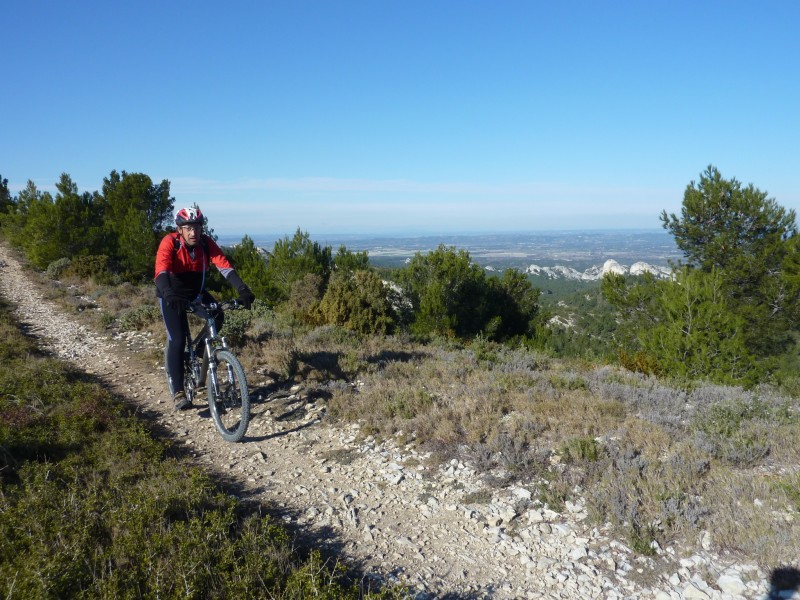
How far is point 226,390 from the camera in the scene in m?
5.32

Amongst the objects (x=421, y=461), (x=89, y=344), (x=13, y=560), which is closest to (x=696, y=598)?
(x=421, y=461)

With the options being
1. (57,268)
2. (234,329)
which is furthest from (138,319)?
(57,268)

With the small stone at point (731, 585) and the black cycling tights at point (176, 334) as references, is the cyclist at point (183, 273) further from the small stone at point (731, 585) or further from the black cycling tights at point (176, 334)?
the small stone at point (731, 585)

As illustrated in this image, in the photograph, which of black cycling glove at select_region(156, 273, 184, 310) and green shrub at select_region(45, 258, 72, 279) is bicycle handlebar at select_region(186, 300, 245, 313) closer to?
black cycling glove at select_region(156, 273, 184, 310)

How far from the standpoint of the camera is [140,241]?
22.7 m

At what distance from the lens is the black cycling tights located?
5.46 metres

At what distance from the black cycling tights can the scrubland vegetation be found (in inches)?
60.5

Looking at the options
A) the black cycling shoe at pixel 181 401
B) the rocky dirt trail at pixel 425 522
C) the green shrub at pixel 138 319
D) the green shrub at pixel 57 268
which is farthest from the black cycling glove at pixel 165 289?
the green shrub at pixel 57 268

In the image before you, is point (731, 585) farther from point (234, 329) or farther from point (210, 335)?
point (234, 329)

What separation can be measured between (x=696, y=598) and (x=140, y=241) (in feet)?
82.0

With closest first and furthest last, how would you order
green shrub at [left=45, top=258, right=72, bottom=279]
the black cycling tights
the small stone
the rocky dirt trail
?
the small stone → the rocky dirt trail → the black cycling tights → green shrub at [left=45, top=258, right=72, bottom=279]

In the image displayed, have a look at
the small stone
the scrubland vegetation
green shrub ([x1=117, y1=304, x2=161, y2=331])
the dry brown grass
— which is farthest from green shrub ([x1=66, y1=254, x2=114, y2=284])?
the small stone

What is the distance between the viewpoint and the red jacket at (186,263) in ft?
16.8

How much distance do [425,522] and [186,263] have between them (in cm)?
378
